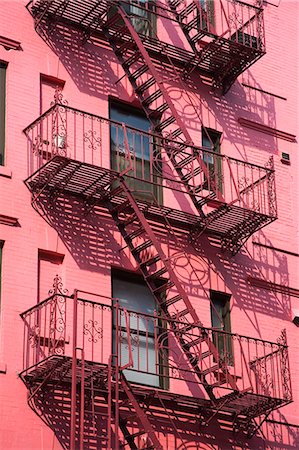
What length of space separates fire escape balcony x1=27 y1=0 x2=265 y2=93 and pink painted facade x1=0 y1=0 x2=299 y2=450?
5.7 inches

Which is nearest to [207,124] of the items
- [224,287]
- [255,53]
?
[255,53]

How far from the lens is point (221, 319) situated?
79.4 feet

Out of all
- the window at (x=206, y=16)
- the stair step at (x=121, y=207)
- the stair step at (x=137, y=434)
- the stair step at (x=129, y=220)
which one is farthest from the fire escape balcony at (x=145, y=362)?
the window at (x=206, y=16)

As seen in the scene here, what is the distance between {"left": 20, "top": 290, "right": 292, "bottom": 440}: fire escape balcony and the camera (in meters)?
20.5

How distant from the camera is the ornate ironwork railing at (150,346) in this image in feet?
68.4

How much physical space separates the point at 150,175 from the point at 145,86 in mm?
1807

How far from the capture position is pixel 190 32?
26312 mm

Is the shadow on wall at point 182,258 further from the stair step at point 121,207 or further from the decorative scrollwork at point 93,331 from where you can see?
the decorative scrollwork at point 93,331

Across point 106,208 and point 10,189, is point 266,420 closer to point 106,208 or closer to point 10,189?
point 106,208

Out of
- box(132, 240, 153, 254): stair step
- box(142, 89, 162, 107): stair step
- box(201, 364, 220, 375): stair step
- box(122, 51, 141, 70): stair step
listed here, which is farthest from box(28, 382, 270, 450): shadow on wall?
box(122, 51, 141, 70): stair step

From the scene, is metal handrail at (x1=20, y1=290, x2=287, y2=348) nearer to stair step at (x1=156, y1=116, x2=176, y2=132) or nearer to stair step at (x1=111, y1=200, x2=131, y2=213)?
stair step at (x1=111, y1=200, x2=131, y2=213)

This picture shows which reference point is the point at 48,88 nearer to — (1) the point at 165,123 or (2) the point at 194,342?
(1) the point at 165,123

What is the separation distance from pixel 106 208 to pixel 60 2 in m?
4.03

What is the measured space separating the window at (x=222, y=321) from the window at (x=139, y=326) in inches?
51.2
